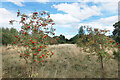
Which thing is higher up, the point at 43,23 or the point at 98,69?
the point at 43,23

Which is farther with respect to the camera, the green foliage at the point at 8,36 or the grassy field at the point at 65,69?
the grassy field at the point at 65,69

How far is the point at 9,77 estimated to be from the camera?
22.8 ft

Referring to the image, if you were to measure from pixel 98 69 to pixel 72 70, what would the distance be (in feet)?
6.78

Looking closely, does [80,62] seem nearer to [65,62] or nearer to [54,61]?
[65,62]

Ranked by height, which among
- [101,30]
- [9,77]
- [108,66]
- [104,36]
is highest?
[101,30]

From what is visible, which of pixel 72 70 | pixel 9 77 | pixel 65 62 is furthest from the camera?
pixel 65 62

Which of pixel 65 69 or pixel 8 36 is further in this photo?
pixel 8 36

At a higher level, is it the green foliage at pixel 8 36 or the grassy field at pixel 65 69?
the green foliage at pixel 8 36

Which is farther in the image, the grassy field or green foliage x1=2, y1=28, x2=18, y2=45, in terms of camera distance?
the grassy field

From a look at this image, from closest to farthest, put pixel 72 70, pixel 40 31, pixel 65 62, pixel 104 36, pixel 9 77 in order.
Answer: pixel 40 31, pixel 104 36, pixel 9 77, pixel 72 70, pixel 65 62

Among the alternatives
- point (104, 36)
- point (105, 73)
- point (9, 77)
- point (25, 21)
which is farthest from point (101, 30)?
point (9, 77)

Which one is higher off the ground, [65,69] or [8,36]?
[8,36]

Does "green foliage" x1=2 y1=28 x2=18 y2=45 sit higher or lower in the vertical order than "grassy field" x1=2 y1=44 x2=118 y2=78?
higher

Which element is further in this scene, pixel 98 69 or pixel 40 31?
pixel 98 69
